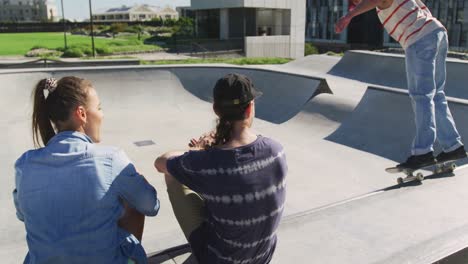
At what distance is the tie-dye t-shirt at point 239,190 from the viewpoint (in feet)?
6.80

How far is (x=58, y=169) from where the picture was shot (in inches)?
76.4

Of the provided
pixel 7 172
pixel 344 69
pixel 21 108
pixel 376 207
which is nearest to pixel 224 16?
pixel 344 69

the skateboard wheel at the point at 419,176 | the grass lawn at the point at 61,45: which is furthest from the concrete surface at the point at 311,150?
the grass lawn at the point at 61,45

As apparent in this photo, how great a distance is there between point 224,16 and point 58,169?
42.4m

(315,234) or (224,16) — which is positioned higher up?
(224,16)

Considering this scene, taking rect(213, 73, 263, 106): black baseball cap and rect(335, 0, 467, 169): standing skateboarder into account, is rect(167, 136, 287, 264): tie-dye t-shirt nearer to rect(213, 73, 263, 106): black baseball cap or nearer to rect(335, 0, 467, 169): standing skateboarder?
rect(213, 73, 263, 106): black baseball cap

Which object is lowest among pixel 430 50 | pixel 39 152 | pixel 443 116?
pixel 443 116

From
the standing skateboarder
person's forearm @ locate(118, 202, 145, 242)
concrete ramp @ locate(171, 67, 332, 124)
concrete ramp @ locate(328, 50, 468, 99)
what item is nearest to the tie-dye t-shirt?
person's forearm @ locate(118, 202, 145, 242)

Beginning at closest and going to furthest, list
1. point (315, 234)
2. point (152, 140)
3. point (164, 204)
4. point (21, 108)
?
point (315, 234)
point (164, 204)
point (152, 140)
point (21, 108)

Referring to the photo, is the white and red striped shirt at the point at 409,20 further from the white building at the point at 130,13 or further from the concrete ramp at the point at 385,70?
the white building at the point at 130,13

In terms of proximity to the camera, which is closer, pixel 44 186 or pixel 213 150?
pixel 44 186

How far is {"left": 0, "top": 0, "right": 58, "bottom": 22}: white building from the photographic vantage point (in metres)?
138

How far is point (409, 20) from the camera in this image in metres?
4.08

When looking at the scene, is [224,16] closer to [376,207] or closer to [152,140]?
[152,140]
